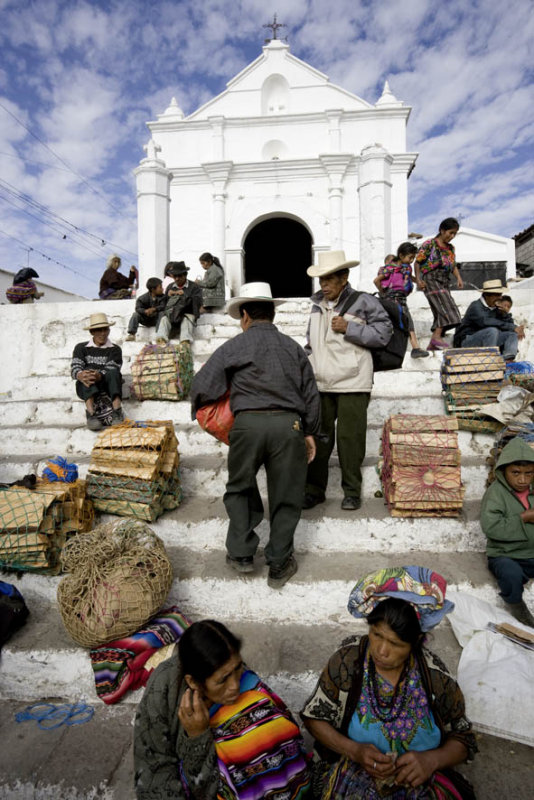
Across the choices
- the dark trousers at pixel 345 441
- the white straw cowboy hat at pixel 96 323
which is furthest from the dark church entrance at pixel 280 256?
the dark trousers at pixel 345 441

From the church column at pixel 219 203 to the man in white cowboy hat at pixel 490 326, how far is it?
788 cm

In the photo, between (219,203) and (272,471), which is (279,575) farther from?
(219,203)

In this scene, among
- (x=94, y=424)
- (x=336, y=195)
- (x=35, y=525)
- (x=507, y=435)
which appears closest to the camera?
(x=35, y=525)

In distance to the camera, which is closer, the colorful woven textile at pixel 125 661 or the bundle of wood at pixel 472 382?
the colorful woven textile at pixel 125 661

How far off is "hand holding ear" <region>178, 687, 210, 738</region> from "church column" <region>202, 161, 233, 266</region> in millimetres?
11457

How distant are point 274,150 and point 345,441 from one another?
451 inches

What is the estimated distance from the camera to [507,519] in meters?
3.07

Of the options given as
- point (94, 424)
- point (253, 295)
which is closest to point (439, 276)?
point (253, 295)

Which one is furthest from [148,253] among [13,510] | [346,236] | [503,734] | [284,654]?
[503,734]

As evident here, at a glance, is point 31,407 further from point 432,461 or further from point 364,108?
point 364,108

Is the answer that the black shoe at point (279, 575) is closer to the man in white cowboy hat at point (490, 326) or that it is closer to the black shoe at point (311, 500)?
the black shoe at point (311, 500)

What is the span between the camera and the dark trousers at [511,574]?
2936mm

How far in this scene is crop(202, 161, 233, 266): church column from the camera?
12156 millimetres

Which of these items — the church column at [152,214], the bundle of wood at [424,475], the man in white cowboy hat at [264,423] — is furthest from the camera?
the church column at [152,214]
